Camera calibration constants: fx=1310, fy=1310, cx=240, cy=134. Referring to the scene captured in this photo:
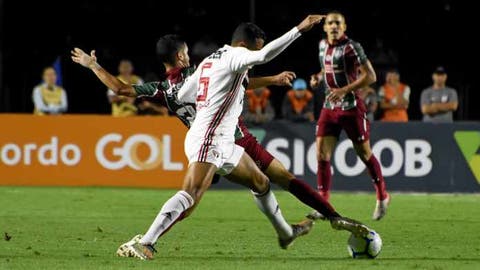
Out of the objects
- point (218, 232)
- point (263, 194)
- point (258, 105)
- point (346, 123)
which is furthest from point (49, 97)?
point (263, 194)

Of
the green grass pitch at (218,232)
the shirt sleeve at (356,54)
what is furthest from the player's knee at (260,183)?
the shirt sleeve at (356,54)

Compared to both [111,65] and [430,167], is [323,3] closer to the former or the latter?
[111,65]

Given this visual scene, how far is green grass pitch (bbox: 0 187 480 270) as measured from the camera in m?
10.7

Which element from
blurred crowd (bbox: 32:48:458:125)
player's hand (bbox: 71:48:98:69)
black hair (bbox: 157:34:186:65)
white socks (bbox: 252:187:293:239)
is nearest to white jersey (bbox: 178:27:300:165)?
black hair (bbox: 157:34:186:65)

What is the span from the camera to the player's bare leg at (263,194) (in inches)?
432

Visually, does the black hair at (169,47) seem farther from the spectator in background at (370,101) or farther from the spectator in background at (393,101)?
the spectator in background at (393,101)

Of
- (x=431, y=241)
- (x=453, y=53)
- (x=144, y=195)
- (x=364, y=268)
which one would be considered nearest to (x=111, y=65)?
(x=453, y=53)

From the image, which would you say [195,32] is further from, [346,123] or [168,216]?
[168,216]

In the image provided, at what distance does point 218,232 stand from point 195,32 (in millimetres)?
15804

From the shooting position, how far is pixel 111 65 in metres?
28.4

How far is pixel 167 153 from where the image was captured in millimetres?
20172

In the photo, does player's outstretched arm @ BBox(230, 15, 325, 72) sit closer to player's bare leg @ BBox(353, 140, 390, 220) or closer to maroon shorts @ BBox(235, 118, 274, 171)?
maroon shorts @ BBox(235, 118, 274, 171)

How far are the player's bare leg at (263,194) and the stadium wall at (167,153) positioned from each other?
853 cm

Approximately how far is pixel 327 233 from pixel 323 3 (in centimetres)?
1468
